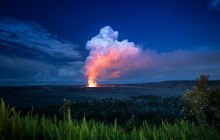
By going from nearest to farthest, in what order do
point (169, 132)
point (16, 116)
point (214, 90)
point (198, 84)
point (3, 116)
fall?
point (3, 116) → point (16, 116) → point (169, 132) → point (214, 90) → point (198, 84)

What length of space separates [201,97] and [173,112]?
821 inches

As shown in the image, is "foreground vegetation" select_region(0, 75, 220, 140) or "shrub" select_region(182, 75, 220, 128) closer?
"foreground vegetation" select_region(0, 75, 220, 140)

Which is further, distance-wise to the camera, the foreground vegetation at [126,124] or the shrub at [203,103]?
the shrub at [203,103]

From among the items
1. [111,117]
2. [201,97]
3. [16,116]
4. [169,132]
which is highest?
[16,116]

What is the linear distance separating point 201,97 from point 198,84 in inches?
89.0

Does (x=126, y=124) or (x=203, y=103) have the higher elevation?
(x=203, y=103)

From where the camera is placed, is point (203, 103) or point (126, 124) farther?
point (203, 103)

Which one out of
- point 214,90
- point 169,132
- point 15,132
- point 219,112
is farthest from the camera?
point 214,90

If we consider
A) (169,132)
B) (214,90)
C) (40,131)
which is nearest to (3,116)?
(40,131)

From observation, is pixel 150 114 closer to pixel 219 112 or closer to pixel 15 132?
pixel 219 112

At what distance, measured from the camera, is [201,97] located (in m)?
16.7

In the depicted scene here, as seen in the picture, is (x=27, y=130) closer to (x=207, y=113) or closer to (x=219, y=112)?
(x=219, y=112)

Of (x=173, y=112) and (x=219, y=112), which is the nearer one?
(x=219, y=112)

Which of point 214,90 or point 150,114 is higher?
point 214,90
